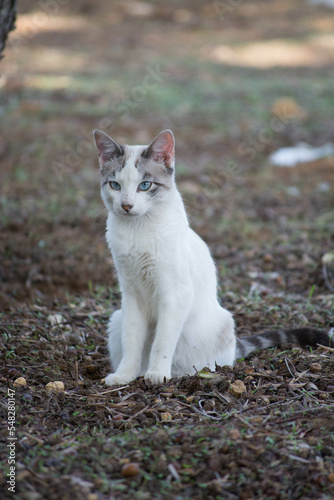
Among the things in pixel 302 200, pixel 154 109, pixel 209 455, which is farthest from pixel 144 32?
pixel 209 455

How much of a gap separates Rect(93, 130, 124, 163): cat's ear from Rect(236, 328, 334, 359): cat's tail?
154cm

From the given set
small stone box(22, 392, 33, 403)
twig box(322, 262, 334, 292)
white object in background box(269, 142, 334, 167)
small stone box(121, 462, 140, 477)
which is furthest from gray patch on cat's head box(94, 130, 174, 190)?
white object in background box(269, 142, 334, 167)

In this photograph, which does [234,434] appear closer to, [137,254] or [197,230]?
[137,254]

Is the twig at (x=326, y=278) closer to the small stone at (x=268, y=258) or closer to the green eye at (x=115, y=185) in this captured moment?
the small stone at (x=268, y=258)

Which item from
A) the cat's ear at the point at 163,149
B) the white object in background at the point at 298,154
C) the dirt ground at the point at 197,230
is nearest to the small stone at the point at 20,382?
the dirt ground at the point at 197,230

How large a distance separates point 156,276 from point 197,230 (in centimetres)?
348

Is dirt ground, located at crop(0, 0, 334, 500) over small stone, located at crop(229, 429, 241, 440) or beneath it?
beneath

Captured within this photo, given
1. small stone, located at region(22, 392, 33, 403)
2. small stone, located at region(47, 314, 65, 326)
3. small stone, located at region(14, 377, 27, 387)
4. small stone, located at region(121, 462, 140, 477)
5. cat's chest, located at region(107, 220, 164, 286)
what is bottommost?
small stone, located at region(47, 314, 65, 326)

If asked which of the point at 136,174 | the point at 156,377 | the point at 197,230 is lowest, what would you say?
the point at 197,230

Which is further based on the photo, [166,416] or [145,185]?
[145,185]

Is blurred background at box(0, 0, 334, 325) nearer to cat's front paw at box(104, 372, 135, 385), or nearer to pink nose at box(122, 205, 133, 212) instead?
pink nose at box(122, 205, 133, 212)

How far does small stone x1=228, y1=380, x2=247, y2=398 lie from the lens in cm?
293

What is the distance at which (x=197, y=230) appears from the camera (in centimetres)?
655

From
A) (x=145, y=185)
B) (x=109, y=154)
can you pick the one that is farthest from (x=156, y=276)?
(x=109, y=154)
